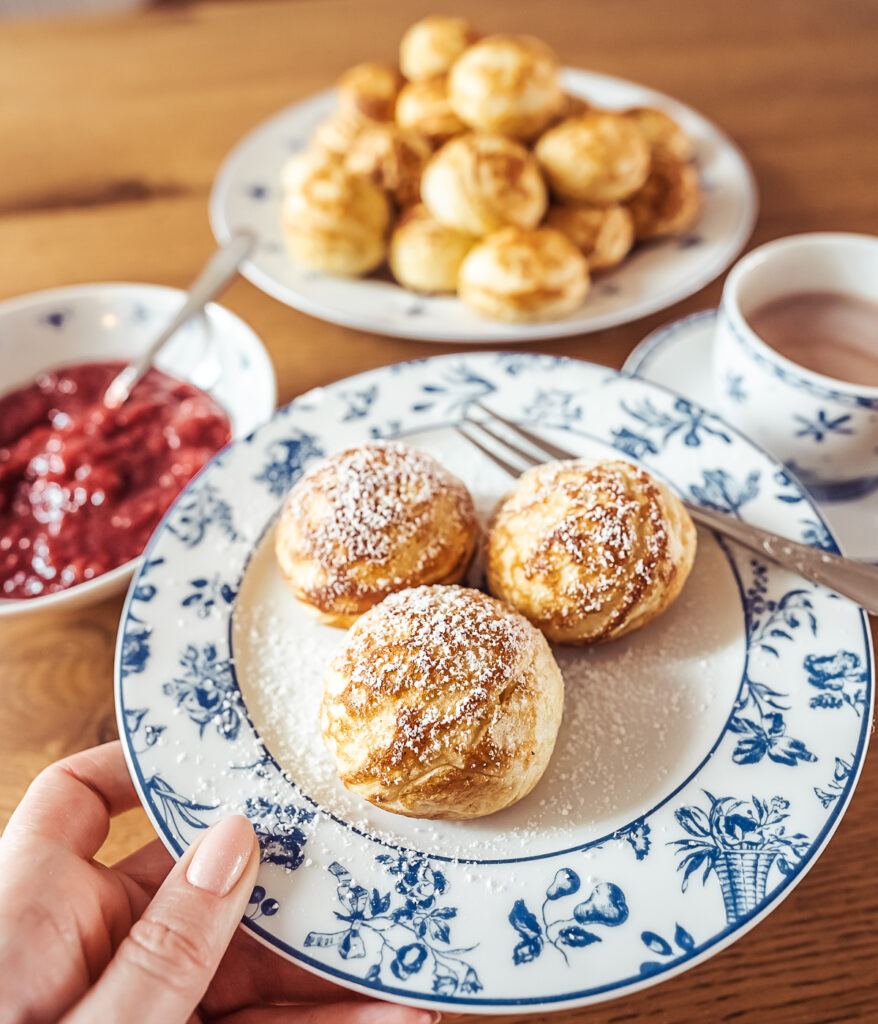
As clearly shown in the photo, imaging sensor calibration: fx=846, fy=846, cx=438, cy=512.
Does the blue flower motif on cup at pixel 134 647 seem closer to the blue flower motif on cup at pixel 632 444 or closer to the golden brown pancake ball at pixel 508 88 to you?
the blue flower motif on cup at pixel 632 444

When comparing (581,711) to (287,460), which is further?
(287,460)

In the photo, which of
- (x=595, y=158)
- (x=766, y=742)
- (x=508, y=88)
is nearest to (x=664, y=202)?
(x=595, y=158)

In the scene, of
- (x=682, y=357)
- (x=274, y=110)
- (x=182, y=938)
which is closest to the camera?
(x=182, y=938)

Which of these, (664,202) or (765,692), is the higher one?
(664,202)

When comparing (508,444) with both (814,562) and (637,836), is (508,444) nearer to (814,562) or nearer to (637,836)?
(814,562)

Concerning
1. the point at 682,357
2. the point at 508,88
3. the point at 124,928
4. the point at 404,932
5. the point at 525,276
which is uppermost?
the point at 508,88

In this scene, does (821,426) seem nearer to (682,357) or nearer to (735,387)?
(735,387)

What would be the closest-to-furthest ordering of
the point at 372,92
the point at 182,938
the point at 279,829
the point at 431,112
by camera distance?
1. the point at 182,938
2. the point at 279,829
3. the point at 431,112
4. the point at 372,92

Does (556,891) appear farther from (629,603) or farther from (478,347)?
(478,347)
